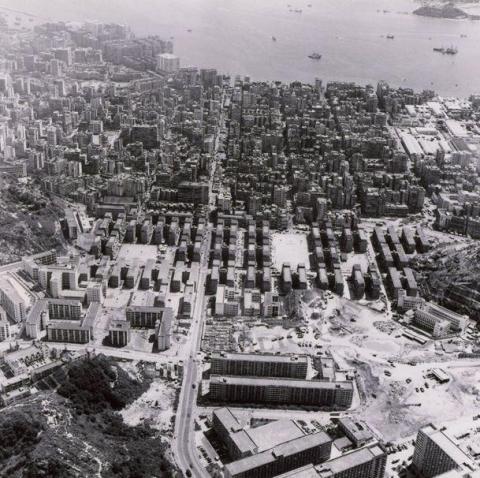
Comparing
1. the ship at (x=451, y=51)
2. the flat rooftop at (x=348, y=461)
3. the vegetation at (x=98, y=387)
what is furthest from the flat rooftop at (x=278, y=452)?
the ship at (x=451, y=51)

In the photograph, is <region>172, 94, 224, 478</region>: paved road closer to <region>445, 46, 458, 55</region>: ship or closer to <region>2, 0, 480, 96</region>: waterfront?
<region>2, 0, 480, 96</region>: waterfront

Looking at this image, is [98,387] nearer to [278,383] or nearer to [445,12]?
[278,383]

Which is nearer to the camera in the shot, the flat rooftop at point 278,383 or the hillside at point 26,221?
the flat rooftop at point 278,383

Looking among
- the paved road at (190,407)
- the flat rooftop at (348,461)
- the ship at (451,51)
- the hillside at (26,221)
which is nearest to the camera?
the flat rooftop at (348,461)

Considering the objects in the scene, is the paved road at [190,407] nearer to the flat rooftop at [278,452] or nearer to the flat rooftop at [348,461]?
the flat rooftop at [278,452]

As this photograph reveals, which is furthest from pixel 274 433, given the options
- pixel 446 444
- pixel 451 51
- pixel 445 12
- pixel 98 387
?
pixel 445 12

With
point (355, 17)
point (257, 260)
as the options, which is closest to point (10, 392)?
point (257, 260)

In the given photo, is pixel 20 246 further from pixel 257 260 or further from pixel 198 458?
pixel 198 458

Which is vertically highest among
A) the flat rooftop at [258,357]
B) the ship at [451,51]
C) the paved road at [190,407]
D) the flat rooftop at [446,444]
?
the ship at [451,51]
